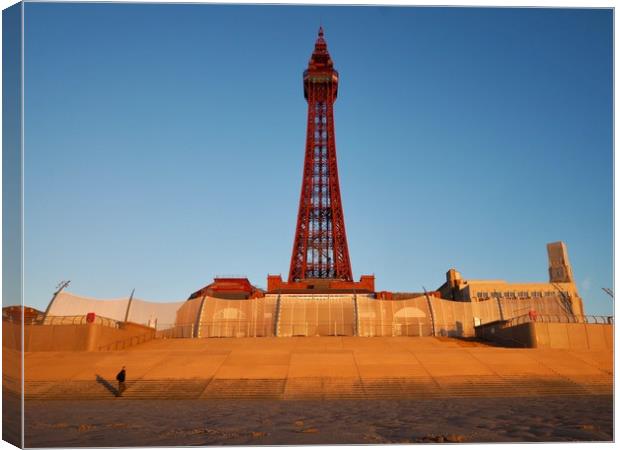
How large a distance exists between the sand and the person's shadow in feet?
6.72

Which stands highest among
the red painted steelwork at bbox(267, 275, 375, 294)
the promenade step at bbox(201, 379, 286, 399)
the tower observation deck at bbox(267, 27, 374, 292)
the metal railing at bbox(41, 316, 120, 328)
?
the tower observation deck at bbox(267, 27, 374, 292)

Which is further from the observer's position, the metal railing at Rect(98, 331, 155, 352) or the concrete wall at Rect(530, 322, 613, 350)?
the metal railing at Rect(98, 331, 155, 352)

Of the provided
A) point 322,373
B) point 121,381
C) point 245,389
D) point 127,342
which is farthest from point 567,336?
point 127,342

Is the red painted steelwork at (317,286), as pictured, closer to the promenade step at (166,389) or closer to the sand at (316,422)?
the promenade step at (166,389)

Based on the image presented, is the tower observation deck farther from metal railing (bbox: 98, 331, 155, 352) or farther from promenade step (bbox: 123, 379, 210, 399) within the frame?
promenade step (bbox: 123, 379, 210, 399)

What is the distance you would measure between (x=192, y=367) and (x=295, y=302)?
28833 millimetres

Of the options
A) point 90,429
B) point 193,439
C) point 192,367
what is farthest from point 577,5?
point 192,367

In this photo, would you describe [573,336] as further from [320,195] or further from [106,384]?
[320,195]

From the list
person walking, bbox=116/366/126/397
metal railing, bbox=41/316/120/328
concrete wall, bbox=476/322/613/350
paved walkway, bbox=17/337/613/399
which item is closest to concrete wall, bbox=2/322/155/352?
paved walkway, bbox=17/337/613/399

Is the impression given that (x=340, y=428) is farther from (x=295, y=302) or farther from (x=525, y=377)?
(x=295, y=302)

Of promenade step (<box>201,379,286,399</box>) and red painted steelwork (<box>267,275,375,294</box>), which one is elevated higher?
red painted steelwork (<box>267,275,375,294</box>)

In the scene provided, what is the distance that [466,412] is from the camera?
16.6 metres

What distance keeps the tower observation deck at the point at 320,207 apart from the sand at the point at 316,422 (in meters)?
51.4

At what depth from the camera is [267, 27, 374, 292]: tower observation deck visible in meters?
76.3
